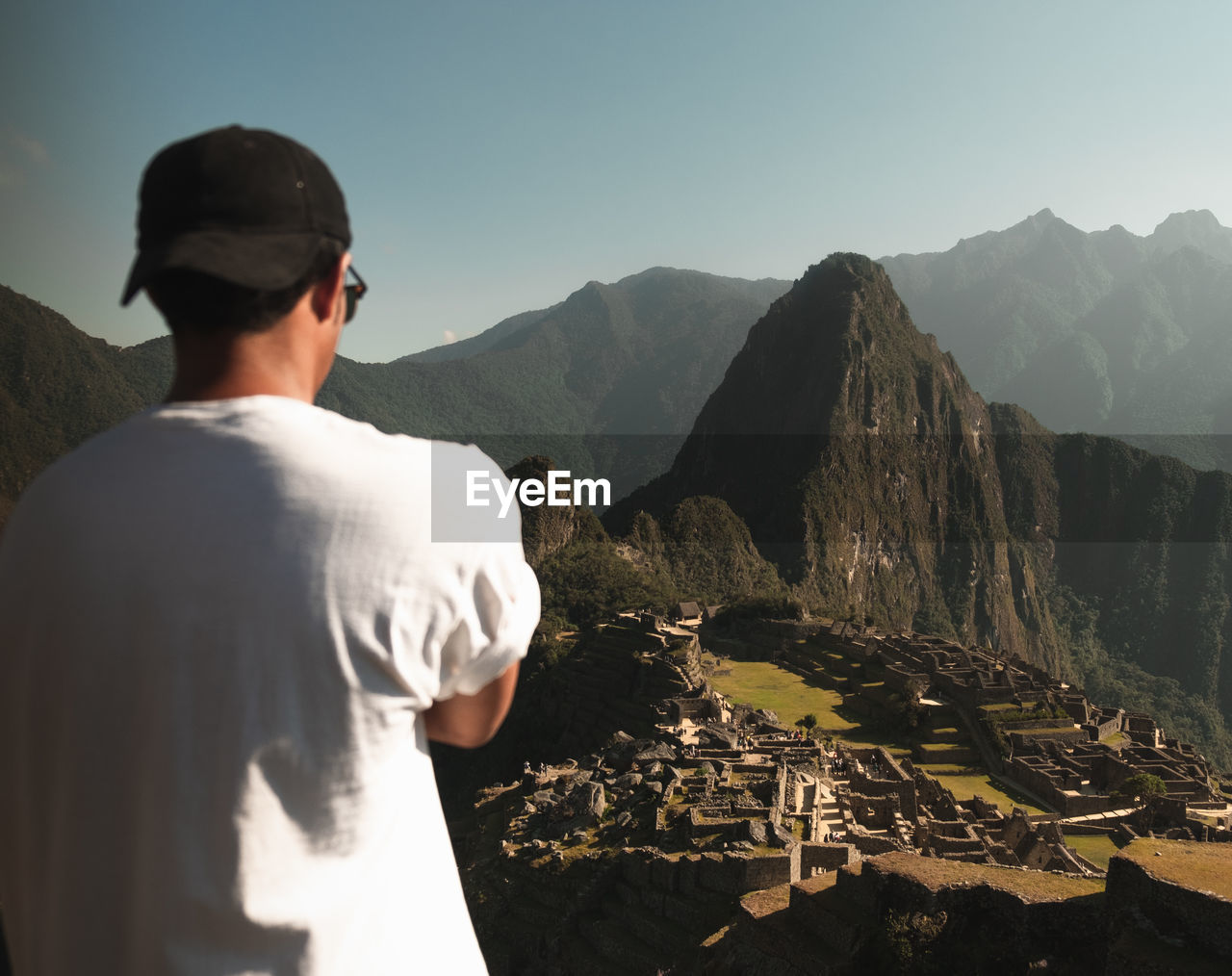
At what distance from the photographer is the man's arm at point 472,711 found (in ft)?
3.78

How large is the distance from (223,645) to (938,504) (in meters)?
118

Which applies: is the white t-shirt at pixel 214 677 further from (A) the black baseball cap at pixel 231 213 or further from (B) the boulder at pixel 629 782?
(B) the boulder at pixel 629 782

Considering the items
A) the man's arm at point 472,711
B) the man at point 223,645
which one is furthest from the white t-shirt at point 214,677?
the man's arm at point 472,711

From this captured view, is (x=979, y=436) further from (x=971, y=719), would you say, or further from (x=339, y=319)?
(x=339, y=319)

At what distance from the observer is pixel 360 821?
1026 millimetres

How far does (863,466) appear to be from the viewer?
101062mm

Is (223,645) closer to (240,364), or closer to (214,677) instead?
(214,677)

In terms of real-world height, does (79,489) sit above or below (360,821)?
above

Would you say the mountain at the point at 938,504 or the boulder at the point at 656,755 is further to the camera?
the mountain at the point at 938,504

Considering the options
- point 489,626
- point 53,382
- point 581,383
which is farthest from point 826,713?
point 581,383

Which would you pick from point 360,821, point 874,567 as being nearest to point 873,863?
point 360,821

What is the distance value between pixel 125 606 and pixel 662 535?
72.6m

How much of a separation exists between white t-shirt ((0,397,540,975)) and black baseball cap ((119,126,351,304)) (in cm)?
17

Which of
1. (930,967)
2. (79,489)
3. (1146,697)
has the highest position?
(79,489)
